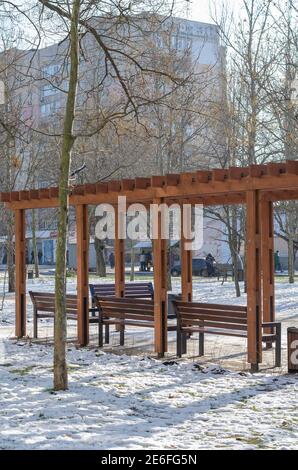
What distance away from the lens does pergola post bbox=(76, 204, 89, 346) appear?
1247 cm

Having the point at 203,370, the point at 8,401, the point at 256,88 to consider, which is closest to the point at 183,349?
the point at 203,370

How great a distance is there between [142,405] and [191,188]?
3859 mm

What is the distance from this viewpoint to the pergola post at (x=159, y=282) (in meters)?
11.1

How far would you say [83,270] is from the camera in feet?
41.3

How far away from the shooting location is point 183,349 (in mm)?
11406

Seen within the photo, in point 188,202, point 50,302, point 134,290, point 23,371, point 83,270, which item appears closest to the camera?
point 23,371

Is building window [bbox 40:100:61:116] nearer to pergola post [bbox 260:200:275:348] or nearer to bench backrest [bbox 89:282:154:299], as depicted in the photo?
bench backrest [bbox 89:282:154:299]

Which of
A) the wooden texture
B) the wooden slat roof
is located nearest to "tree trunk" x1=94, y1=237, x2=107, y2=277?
the wooden slat roof

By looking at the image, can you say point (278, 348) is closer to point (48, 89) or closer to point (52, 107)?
point (48, 89)

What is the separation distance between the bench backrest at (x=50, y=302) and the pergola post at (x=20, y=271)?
265 mm

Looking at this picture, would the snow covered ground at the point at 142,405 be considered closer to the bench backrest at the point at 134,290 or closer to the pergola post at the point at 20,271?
the pergola post at the point at 20,271

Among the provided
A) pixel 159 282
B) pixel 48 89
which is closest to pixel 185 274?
pixel 159 282
